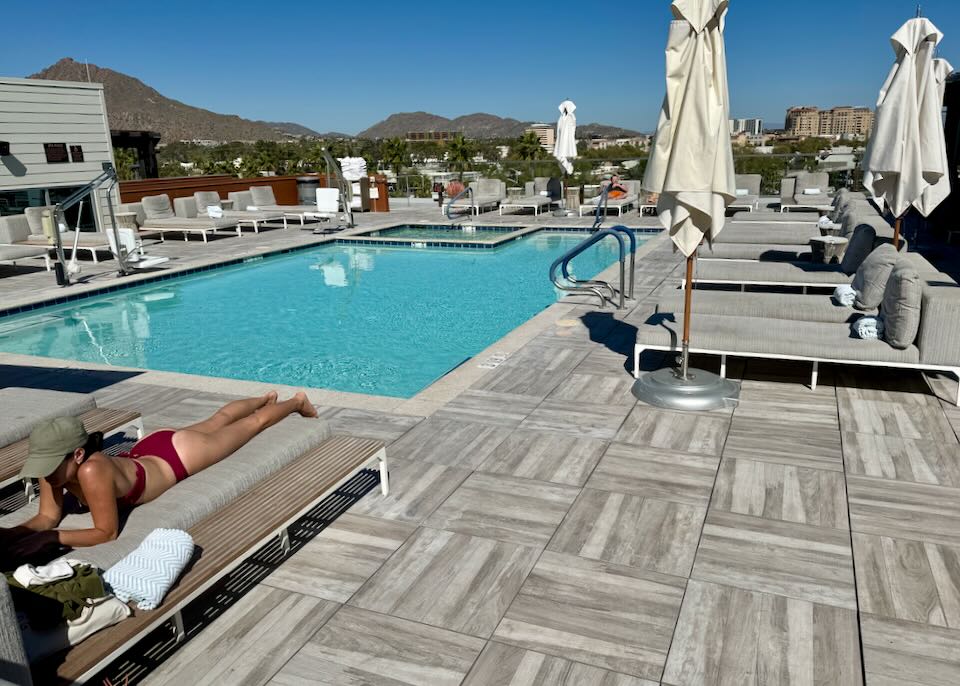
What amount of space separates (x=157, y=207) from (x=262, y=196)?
380 centimetres

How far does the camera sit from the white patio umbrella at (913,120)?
6.35 metres

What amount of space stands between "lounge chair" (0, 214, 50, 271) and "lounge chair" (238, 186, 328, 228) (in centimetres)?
580

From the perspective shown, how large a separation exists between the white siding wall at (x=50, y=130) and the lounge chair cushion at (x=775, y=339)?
13.5m

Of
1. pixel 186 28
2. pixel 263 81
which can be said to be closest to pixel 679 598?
pixel 186 28

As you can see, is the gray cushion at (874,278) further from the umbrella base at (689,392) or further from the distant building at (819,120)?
the distant building at (819,120)

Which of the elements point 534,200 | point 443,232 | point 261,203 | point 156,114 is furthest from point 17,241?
point 156,114

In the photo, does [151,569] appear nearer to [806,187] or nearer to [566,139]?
[566,139]

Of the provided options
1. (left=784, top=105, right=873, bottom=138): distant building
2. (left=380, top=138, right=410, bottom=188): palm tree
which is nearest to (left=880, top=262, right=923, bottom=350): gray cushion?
(left=380, top=138, right=410, bottom=188): palm tree

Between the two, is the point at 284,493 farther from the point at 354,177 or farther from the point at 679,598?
the point at 354,177

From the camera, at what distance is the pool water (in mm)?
15859

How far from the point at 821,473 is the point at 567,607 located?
1948 mm

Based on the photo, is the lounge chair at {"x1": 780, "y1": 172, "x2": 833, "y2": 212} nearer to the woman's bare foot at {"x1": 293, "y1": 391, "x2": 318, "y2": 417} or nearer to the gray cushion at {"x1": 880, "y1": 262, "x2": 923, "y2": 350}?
the gray cushion at {"x1": 880, "y1": 262, "x2": 923, "y2": 350}

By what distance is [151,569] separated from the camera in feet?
8.13

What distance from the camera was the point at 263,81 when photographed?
109312 mm
